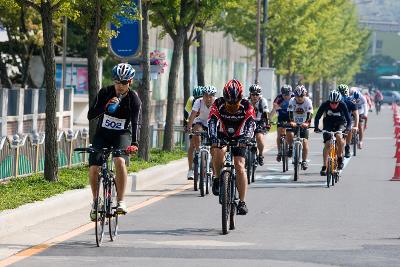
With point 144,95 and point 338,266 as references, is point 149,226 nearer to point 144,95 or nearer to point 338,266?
point 338,266

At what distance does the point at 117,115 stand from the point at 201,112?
824cm

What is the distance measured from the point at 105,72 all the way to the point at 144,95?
111 feet

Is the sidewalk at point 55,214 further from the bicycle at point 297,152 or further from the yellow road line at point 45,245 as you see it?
the bicycle at point 297,152

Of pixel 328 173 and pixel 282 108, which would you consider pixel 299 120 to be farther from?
pixel 328 173

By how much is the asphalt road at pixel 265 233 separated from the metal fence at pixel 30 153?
280 centimetres

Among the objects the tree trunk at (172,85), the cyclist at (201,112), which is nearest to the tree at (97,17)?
the cyclist at (201,112)

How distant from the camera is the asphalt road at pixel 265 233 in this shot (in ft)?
42.5

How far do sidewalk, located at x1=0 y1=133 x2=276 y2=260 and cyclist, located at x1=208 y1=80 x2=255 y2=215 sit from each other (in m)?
1.46

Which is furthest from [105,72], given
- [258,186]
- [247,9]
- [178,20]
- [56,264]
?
[56,264]

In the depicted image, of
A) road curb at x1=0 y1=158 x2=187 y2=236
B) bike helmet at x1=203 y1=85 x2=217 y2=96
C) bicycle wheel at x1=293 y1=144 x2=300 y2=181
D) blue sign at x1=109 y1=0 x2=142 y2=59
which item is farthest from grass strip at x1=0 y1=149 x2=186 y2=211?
bicycle wheel at x1=293 y1=144 x2=300 y2=181

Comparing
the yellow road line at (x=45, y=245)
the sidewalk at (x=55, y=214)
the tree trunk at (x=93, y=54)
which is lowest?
the yellow road line at (x=45, y=245)

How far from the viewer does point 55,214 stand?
56.9 ft

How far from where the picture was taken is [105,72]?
6212 centimetres

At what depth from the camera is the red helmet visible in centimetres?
1627
